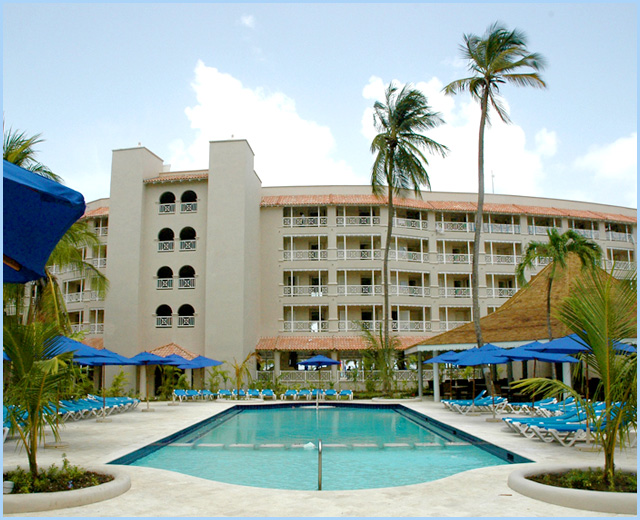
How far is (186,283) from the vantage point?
3634 cm

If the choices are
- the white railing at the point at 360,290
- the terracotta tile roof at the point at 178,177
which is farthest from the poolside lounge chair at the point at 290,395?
the terracotta tile roof at the point at 178,177

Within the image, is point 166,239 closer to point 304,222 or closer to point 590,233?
point 304,222

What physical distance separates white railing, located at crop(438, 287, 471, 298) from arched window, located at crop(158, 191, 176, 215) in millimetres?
18186

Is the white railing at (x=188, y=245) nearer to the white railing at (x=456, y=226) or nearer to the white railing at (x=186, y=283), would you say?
the white railing at (x=186, y=283)

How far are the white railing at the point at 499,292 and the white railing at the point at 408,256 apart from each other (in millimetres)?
4748

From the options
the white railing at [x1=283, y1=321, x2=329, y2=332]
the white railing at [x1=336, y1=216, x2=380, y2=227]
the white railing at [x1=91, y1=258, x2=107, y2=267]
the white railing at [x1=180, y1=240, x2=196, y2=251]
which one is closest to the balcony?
the white railing at [x1=283, y1=321, x2=329, y2=332]

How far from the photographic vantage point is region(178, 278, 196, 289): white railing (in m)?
36.1

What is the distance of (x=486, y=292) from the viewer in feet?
129

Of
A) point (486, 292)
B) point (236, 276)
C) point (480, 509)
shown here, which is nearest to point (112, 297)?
point (236, 276)

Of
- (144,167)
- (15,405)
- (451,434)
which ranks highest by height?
(144,167)

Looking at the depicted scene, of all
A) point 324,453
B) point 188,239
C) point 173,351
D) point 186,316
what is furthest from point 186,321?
point 324,453

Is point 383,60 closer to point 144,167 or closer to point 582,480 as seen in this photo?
point 582,480

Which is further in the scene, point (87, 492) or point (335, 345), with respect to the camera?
point (335, 345)

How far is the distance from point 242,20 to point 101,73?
5.57 metres
